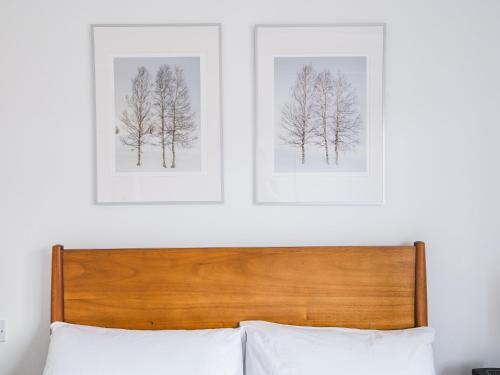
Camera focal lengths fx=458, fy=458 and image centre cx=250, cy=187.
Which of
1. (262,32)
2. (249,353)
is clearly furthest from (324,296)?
(262,32)

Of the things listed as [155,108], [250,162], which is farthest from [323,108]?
[155,108]

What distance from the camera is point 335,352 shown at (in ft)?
5.64

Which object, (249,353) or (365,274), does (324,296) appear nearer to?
(365,274)

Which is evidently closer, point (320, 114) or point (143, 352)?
point (143, 352)

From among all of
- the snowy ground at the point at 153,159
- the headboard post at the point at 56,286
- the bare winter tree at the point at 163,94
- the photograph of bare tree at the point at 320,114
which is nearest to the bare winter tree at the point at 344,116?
the photograph of bare tree at the point at 320,114

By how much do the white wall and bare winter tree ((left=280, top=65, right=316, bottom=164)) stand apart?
0.55 ft

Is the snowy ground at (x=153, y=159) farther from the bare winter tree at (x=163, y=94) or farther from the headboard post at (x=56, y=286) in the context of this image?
the headboard post at (x=56, y=286)

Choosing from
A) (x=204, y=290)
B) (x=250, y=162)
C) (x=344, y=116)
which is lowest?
(x=204, y=290)

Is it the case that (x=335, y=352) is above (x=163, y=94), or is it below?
below

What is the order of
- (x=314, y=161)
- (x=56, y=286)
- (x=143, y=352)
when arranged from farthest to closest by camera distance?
(x=314, y=161) < (x=56, y=286) < (x=143, y=352)

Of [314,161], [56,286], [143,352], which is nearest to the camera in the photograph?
[143,352]

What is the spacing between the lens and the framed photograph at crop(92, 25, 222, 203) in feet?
6.49

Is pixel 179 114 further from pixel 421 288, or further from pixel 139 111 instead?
pixel 421 288

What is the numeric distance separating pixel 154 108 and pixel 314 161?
2.40 feet
